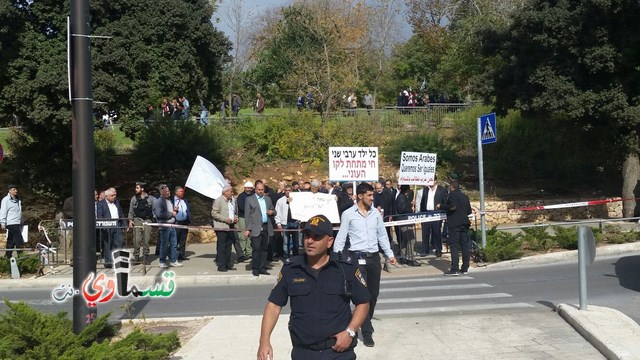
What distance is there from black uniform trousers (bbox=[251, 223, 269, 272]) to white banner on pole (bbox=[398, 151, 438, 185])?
394cm

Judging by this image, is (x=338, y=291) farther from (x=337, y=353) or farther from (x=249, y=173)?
(x=249, y=173)

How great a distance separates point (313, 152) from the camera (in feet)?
95.8

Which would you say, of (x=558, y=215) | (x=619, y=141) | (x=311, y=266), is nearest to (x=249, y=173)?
(x=558, y=215)

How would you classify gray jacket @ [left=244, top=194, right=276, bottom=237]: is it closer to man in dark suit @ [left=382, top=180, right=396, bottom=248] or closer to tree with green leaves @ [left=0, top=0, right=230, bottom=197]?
man in dark suit @ [left=382, top=180, right=396, bottom=248]

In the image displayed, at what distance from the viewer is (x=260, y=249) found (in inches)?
628

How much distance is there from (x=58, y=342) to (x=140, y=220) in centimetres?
889

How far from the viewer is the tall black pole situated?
8.25m

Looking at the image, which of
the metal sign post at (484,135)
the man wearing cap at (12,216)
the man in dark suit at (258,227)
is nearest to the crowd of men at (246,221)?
the man in dark suit at (258,227)

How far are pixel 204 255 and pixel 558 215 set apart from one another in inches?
508

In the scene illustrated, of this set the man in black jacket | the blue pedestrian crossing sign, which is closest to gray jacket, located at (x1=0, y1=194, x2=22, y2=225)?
the man in black jacket

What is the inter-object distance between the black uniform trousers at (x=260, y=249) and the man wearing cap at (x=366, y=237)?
→ 5978 millimetres

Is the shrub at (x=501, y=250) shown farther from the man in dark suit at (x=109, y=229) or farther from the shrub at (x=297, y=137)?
→ the shrub at (x=297, y=137)

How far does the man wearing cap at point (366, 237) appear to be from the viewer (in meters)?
9.70

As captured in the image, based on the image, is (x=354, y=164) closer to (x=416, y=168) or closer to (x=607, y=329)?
(x=416, y=168)
